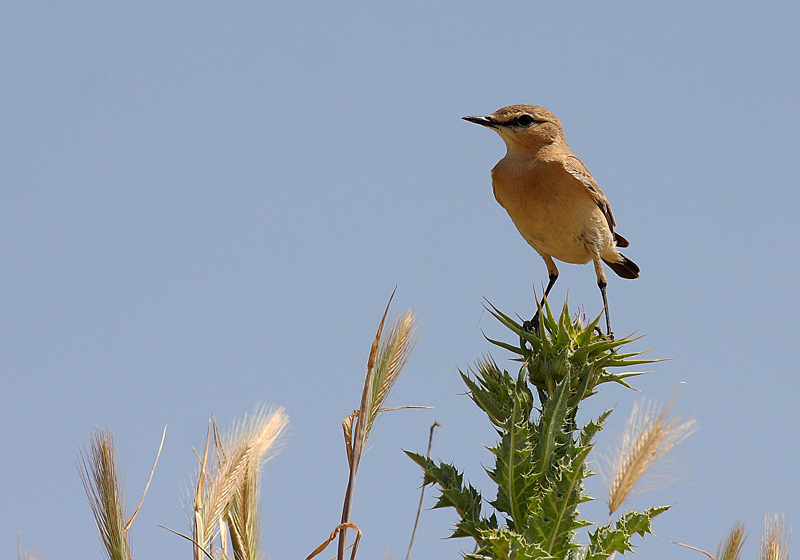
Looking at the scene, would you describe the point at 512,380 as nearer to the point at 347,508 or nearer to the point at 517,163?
the point at 347,508

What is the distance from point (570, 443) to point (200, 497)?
4.72 ft

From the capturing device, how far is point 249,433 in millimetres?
3494

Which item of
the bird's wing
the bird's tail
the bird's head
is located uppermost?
the bird's head

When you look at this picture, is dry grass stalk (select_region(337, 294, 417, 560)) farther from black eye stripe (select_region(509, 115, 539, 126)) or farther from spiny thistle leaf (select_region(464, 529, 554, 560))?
black eye stripe (select_region(509, 115, 539, 126))

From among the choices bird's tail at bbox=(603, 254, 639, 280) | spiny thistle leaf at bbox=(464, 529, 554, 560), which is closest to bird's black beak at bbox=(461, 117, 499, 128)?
bird's tail at bbox=(603, 254, 639, 280)

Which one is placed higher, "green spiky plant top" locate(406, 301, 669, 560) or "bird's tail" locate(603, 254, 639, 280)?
"bird's tail" locate(603, 254, 639, 280)

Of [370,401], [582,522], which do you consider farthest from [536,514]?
[370,401]

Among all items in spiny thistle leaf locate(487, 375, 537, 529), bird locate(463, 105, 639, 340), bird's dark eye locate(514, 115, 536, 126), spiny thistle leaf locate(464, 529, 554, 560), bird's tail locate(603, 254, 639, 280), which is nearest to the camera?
spiny thistle leaf locate(464, 529, 554, 560)

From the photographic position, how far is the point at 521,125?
5086mm

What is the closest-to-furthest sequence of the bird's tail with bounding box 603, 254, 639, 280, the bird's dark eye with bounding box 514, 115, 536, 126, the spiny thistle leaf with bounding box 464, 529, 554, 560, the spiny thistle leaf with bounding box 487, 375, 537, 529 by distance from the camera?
the spiny thistle leaf with bounding box 464, 529, 554, 560 → the spiny thistle leaf with bounding box 487, 375, 537, 529 → the bird's dark eye with bounding box 514, 115, 536, 126 → the bird's tail with bounding box 603, 254, 639, 280

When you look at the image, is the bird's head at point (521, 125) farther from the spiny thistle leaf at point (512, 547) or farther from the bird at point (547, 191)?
the spiny thistle leaf at point (512, 547)

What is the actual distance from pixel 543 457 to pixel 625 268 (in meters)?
3.15

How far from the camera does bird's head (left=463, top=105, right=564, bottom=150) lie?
16.7 ft

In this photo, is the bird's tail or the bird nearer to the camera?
the bird
